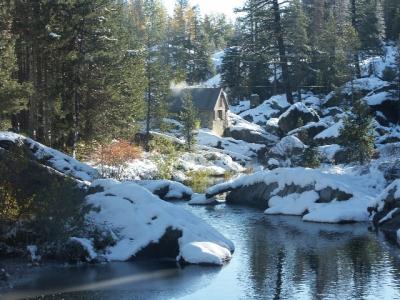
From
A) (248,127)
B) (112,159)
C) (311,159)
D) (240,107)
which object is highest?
(240,107)

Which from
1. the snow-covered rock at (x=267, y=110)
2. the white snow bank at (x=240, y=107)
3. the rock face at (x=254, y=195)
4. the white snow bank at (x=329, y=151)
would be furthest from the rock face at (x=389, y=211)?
the white snow bank at (x=240, y=107)

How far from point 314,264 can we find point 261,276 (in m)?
2.63

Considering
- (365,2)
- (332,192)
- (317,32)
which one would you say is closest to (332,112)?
(317,32)

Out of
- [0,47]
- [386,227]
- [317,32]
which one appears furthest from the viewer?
[317,32]

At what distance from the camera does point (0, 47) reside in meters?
31.0

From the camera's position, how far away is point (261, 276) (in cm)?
1877

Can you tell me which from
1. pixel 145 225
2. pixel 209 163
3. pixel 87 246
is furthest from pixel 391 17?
pixel 87 246

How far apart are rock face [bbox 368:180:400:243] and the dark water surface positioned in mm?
1781

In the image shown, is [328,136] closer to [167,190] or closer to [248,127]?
[248,127]

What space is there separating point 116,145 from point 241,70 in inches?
1836

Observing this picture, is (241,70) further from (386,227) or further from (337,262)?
(337,262)

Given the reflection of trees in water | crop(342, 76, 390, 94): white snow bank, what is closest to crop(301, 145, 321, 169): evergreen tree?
the reflection of trees in water

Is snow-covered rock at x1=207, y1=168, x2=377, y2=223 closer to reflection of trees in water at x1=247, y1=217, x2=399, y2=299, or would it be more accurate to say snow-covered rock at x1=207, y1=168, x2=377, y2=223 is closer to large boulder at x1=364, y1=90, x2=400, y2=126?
reflection of trees in water at x1=247, y1=217, x2=399, y2=299

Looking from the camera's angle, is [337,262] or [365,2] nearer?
[337,262]
